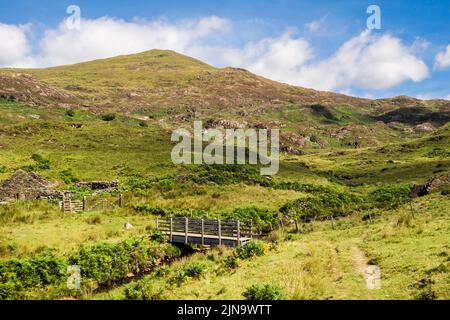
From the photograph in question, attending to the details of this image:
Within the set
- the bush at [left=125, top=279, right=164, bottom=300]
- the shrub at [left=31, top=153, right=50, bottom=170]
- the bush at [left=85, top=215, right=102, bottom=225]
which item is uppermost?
the shrub at [left=31, top=153, right=50, bottom=170]

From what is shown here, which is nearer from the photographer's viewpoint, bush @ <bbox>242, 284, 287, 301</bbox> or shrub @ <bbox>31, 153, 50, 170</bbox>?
bush @ <bbox>242, 284, 287, 301</bbox>

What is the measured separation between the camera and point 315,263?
64.3ft

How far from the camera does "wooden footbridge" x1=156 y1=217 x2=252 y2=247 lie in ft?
97.8

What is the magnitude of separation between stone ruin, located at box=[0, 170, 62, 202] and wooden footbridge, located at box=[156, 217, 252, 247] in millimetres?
20389

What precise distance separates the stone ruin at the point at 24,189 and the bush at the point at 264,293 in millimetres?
35974

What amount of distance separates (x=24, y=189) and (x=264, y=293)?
40042mm

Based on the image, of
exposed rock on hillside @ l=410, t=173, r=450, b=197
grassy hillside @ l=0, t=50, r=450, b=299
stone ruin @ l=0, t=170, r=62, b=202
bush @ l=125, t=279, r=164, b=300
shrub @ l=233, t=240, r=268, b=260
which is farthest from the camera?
exposed rock on hillside @ l=410, t=173, r=450, b=197

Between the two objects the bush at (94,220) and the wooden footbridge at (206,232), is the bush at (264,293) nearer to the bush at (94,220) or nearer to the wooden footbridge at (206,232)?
the wooden footbridge at (206,232)

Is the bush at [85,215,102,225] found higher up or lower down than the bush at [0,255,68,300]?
higher up

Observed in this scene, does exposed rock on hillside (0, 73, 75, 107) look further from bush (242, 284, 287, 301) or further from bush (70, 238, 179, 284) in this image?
bush (242, 284, 287, 301)

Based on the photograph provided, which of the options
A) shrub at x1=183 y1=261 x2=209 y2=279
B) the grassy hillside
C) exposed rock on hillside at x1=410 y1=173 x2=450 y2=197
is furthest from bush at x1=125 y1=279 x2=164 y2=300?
exposed rock on hillside at x1=410 y1=173 x2=450 y2=197

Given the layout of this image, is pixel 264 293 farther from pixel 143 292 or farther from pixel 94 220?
pixel 94 220

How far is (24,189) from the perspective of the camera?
4684cm
